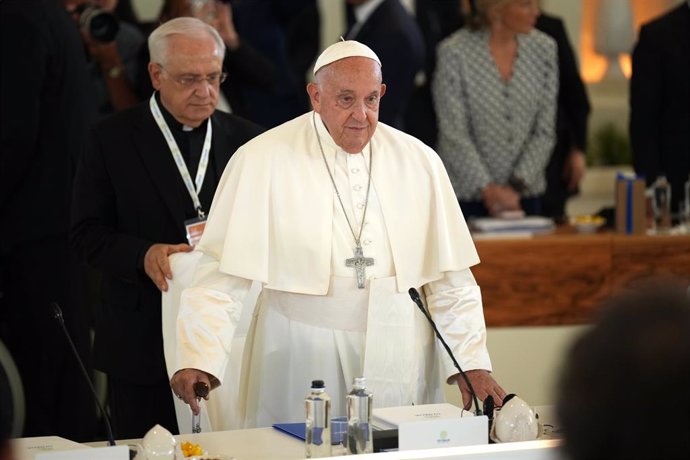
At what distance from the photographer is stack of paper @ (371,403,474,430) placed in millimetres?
3068

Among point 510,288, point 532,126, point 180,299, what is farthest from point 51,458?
point 532,126

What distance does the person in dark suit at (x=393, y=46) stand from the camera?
6160 mm

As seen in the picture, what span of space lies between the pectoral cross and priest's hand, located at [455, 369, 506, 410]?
379mm

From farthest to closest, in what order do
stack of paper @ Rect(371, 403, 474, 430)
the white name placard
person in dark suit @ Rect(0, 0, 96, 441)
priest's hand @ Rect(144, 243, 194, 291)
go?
person in dark suit @ Rect(0, 0, 96, 441)
priest's hand @ Rect(144, 243, 194, 291)
stack of paper @ Rect(371, 403, 474, 430)
the white name placard

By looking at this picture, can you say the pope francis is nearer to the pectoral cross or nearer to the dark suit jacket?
the pectoral cross

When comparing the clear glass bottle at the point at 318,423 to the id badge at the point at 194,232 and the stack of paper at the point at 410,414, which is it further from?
the id badge at the point at 194,232

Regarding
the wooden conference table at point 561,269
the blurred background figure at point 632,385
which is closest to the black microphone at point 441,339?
the blurred background figure at point 632,385

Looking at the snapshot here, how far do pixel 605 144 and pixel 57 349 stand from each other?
6.59 m

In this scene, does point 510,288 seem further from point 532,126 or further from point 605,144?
point 605,144

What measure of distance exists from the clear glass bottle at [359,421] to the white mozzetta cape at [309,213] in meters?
0.64

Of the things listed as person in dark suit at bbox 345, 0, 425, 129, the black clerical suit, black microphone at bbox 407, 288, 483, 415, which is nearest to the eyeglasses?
the black clerical suit

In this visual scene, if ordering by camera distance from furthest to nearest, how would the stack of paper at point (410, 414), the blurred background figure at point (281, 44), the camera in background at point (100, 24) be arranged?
the blurred background figure at point (281, 44)
the camera in background at point (100, 24)
the stack of paper at point (410, 414)

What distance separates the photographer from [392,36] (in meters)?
6.18

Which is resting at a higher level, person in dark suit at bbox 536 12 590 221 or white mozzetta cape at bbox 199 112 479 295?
person in dark suit at bbox 536 12 590 221
